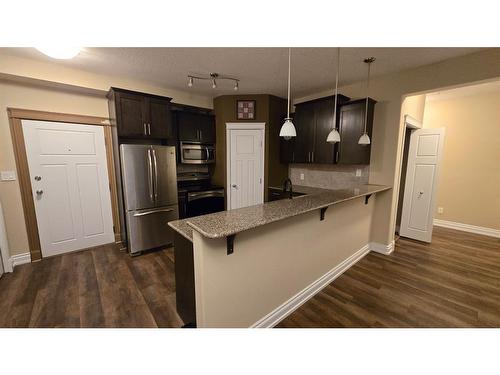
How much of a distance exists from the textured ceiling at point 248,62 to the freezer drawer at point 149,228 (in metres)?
1.95

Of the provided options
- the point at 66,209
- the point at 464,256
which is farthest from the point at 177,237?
the point at 464,256

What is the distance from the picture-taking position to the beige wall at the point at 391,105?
2.31 metres

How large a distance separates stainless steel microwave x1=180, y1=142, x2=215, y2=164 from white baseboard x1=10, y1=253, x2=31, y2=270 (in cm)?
247

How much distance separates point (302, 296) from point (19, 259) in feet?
12.0

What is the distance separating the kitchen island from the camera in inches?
51.9

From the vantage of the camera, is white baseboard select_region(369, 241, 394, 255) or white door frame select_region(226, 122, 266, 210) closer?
white baseboard select_region(369, 241, 394, 255)

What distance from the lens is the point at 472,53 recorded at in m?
2.19

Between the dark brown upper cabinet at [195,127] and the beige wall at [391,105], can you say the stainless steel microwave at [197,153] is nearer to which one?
the dark brown upper cabinet at [195,127]

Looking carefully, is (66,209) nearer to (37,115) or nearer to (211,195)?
(37,115)

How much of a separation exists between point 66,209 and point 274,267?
3.18 metres

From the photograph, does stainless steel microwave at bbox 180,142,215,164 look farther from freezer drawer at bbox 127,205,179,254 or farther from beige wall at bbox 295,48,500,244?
beige wall at bbox 295,48,500,244

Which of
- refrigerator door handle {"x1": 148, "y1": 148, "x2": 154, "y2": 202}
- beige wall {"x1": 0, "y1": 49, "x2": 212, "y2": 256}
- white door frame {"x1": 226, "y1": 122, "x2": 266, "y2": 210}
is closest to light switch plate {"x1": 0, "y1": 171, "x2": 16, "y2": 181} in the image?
beige wall {"x1": 0, "y1": 49, "x2": 212, "y2": 256}

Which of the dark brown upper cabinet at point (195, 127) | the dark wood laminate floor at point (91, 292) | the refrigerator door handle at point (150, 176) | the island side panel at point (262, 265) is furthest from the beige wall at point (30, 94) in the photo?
the island side panel at point (262, 265)

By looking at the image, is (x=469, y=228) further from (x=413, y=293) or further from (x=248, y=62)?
(x=248, y=62)
